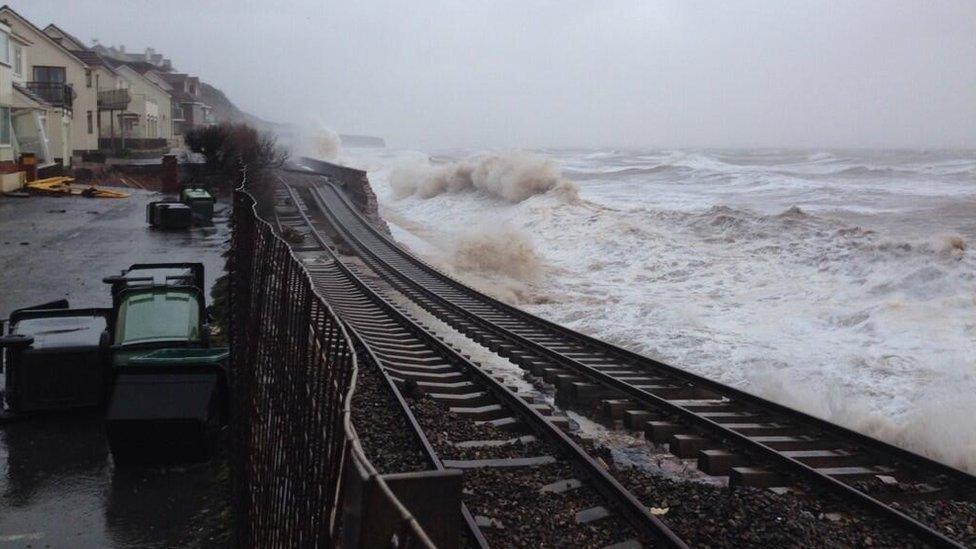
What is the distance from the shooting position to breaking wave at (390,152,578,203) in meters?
42.8

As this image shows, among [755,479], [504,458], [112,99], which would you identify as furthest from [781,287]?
A: [112,99]

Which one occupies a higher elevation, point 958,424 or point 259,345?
point 259,345

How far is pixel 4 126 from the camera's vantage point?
1394 inches

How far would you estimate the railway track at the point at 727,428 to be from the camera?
285 inches

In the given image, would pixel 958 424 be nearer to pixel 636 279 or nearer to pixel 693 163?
pixel 636 279

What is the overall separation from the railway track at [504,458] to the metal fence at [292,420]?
67.4 inches

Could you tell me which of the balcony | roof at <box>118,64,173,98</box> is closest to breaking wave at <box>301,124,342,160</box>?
roof at <box>118,64,173,98</box>

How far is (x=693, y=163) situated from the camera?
221ft

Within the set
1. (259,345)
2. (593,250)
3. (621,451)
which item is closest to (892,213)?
(593,250)

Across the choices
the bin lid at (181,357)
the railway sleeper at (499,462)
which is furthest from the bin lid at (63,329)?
the railway sleeper at (499,462)

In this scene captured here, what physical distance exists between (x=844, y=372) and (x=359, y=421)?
9702mm

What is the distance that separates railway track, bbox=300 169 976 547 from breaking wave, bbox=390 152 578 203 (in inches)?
1066

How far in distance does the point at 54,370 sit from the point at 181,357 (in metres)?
1.75

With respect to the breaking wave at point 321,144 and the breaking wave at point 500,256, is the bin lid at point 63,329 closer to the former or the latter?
the breaking wave at point 500,256
